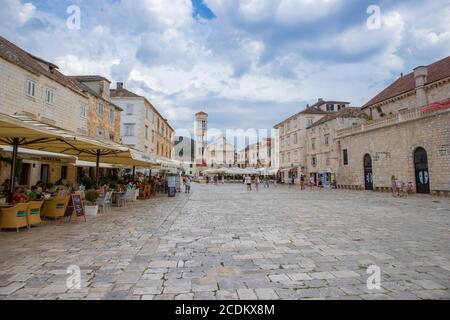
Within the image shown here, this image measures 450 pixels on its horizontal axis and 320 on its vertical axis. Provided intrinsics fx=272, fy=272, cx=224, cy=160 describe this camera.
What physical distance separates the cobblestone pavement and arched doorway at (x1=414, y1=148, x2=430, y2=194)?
15.9 metres

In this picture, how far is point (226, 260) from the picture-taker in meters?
4.77

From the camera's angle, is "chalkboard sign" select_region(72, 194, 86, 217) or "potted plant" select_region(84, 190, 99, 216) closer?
"chalkboard sign" select_region(72, 194, 86, 217)

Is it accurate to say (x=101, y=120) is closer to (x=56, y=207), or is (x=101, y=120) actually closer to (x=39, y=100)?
(x=39, y=100)

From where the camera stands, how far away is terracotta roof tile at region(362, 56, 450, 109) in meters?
24.0

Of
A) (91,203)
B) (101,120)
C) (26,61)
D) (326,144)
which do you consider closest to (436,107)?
(326,144)

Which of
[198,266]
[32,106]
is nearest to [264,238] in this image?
[198,266]

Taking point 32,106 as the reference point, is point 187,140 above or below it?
above

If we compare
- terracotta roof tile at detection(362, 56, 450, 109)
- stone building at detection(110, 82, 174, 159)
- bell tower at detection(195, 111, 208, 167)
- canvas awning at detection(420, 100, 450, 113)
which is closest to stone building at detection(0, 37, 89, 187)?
stone building at detection(110, 82, 174, 159)

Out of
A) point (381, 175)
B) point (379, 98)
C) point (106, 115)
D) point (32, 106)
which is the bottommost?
point (381, 175)

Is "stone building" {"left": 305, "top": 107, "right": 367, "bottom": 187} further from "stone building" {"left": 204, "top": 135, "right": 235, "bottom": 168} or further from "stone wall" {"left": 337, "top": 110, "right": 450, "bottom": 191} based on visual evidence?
"stone building" {"left": 204, "top": 135, "right": 235, "bottom": 168}

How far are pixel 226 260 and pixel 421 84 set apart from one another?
28.0m
